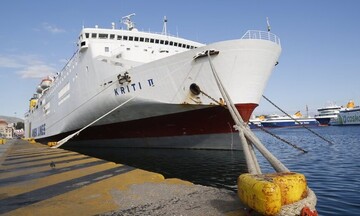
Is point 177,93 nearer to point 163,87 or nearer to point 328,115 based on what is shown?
point 163,87

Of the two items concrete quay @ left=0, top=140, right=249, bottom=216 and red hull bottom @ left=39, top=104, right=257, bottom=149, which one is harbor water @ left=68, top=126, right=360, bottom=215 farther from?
concrete quay @ left=0, top=140, right=249, bottom=216

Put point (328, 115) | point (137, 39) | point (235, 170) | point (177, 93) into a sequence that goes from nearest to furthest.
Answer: point (235, 170)
point (177, 93)
point (137, 39)
point (328, 115)

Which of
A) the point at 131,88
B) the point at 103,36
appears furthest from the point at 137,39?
the point at 131,88

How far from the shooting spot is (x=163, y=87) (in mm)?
16219

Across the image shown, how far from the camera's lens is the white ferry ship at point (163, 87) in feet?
50.0

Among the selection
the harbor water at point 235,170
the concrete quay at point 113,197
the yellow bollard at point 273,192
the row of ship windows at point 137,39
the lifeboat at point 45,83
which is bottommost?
the harbor water at point 235,170

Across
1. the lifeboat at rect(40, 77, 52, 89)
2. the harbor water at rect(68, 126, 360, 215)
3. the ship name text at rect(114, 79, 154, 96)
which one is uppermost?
the lifeboat at rect(40, 77, 52, 89)

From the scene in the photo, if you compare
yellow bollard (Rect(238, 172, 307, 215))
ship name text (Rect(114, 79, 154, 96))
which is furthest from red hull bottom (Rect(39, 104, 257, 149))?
yellow bollard (Rect(238, 172, 307, 215))

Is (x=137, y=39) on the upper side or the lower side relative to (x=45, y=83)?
lower

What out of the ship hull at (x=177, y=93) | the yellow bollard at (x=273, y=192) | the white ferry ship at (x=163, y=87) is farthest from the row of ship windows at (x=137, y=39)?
the yellow bollard at (x=273, y=192)

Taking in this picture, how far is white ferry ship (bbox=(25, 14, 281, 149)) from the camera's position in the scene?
50.0 ft

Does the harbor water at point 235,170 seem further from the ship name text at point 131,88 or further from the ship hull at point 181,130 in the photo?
the ship name text at point 131,88

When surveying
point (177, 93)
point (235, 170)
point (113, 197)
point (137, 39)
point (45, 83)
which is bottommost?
point (235, 170)

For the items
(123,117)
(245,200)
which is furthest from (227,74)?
(245,200)
